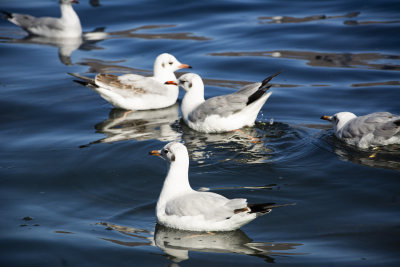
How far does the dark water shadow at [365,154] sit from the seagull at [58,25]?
10659mm

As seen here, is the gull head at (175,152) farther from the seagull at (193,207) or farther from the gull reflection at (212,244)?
the gull reflection at (212,244)

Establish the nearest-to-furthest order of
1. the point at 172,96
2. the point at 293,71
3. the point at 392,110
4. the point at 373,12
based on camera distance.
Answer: the point at 392,110 → the point at 172,96 → the point at 293,71 → the point at 373,12

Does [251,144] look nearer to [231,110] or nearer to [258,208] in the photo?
[231,110]

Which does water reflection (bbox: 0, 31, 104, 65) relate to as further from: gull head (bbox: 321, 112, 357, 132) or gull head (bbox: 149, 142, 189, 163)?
gull head (bbox: 149, 142, 189, 163)

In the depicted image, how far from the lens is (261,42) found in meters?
17.5

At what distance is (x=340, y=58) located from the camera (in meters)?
15.7

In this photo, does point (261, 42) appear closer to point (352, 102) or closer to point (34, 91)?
point (352, 102)

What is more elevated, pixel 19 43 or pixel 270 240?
pixel 19 43

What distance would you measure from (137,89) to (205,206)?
6066 mm

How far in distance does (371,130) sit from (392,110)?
2405 millimetres

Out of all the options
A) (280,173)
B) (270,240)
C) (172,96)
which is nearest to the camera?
(270,240)

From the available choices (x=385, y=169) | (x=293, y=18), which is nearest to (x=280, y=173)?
(x=385, y=169)

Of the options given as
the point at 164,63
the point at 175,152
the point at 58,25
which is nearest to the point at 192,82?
the point at 164,63

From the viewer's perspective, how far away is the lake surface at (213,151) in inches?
274
